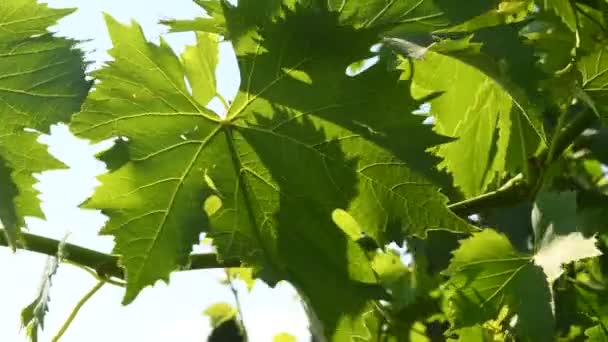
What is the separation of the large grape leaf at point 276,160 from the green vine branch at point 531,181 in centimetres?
24

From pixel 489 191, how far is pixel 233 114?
389 millimetres

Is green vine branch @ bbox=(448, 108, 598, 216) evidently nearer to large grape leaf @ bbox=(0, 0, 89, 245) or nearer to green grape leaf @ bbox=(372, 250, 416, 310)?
green grape leaf @ bbox=(372, 250, 416, 310)

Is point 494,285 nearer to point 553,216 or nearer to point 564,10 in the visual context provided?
point 553,216

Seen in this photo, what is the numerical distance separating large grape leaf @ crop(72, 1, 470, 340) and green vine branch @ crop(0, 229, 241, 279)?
9 cm

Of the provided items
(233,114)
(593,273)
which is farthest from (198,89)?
(593,273)

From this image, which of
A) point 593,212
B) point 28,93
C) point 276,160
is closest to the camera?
point 28,93

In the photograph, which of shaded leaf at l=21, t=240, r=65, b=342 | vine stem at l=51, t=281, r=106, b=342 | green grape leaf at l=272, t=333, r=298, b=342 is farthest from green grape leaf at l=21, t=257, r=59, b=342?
green grape leaf at l=272, t=333, r=298, b=342

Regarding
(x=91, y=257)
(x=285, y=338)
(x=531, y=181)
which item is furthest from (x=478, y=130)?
(x=285, y=338)

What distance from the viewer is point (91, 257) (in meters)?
0.97

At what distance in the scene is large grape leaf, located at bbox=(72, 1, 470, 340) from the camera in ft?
2.63

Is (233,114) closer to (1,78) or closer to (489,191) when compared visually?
(1,78)

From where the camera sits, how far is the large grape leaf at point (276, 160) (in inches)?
31.6

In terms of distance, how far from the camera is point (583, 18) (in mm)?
1041

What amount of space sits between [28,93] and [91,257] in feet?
0.82
